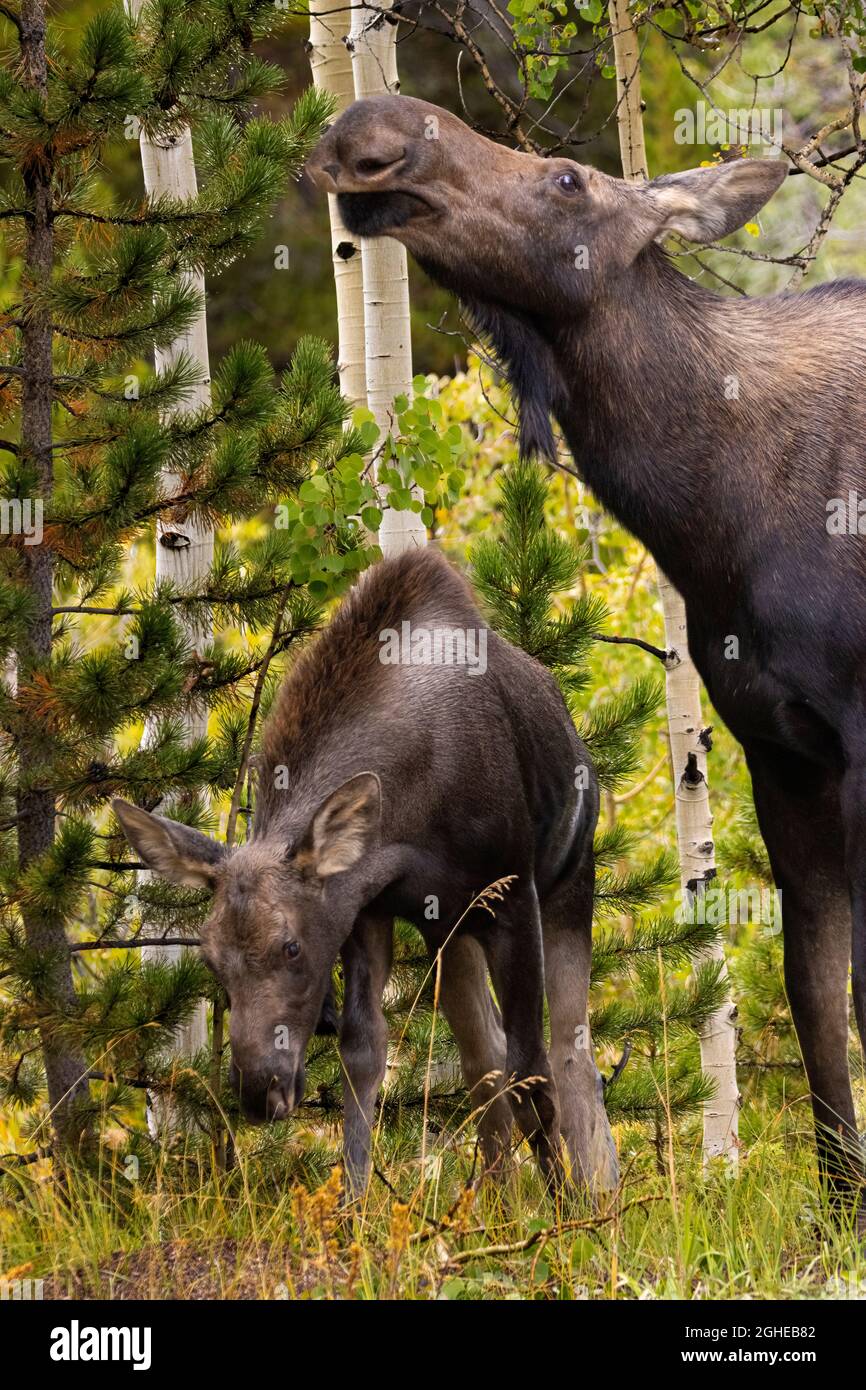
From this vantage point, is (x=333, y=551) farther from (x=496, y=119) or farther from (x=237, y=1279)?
(x=496, y=119)

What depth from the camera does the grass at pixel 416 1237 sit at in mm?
4215

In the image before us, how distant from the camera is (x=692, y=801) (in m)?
7.22

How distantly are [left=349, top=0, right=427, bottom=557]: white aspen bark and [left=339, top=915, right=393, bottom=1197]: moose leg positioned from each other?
172 centimetres

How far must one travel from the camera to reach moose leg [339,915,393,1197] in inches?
196

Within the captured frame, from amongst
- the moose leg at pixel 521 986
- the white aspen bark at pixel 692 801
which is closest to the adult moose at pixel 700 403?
the moose leg at pixel 521 986

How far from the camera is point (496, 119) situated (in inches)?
857

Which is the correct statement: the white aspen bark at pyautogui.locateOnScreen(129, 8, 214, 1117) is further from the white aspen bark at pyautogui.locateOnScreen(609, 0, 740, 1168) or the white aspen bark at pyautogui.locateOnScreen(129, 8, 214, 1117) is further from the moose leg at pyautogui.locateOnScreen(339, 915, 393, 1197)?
the white aspen bark at pyautogui.locateOnScreen(609, 0, 740, 1168)

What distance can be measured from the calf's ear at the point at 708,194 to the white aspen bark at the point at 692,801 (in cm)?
239

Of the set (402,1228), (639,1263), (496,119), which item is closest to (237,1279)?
(402,1228)
